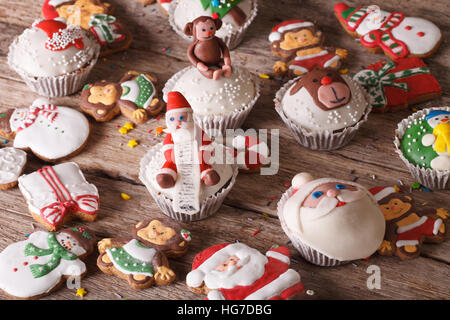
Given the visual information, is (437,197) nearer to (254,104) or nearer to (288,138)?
(288,138)

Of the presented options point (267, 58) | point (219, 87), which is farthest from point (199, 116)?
point (267, 58)

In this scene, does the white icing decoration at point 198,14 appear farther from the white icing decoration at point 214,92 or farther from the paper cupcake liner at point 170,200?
the paper cupcake liner at point 170,200

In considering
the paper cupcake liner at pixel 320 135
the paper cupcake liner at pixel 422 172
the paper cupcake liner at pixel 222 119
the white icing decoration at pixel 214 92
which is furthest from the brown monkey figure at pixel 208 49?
the paper cupcake liner at pixel 422 172

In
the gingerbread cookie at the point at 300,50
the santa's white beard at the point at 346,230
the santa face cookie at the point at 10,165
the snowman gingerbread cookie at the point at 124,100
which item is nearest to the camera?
the santa's white beard at the point at 346,230

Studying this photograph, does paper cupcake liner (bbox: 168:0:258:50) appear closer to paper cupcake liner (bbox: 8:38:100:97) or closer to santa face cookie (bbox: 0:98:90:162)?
paper cupcake liner (bbox: 8:38:100:97)

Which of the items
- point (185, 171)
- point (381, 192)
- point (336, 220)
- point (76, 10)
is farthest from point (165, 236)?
point (76, 10)

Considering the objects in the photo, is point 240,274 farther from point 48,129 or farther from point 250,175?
point 48,129

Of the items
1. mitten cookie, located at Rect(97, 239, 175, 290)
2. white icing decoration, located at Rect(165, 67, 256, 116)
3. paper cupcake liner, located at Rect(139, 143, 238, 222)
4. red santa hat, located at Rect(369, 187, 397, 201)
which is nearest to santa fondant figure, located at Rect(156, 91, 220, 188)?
paper cupcake liner, located at Rect(139, 143, 238, 222)
